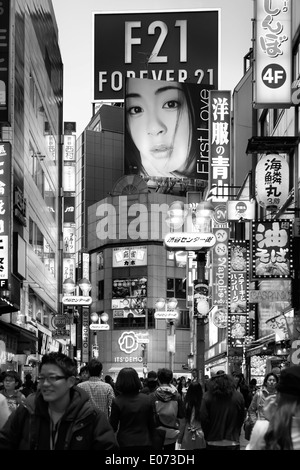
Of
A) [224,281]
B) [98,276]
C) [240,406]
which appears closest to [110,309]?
[98,276]

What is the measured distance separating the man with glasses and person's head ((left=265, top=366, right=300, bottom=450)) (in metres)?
1.14

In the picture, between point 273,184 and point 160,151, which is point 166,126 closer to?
point 160,151

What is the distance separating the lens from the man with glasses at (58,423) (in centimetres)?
595

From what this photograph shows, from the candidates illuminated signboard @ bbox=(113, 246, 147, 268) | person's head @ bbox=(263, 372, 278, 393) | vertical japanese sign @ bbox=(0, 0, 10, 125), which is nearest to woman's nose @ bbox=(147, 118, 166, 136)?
illuminated signboard @ bbox=(113, 246, 147, 268)

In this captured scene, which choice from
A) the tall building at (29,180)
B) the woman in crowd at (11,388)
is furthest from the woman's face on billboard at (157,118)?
the woman in crowd at (11,388)

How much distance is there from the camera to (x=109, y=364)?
315 ft

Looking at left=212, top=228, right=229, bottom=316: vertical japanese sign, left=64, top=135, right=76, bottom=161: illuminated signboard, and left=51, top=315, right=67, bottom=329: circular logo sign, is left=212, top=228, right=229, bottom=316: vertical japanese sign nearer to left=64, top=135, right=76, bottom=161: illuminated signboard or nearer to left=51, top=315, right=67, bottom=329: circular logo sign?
left=51, top=315, right=67, bottom=329: circular logo sign

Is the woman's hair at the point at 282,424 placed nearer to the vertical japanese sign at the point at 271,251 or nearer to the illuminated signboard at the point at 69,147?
the vertical japanese sign at the point at 271,251

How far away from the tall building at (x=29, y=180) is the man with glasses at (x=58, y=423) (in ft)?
62.6

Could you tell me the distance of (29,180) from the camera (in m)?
45.1

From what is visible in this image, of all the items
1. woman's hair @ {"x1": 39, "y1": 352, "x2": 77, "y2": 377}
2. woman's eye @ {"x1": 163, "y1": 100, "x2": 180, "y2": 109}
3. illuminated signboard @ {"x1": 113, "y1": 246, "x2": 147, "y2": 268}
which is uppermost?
woman's eye @ {"x1": 163, "y1": 100, "x2": 180, "y2": 109}

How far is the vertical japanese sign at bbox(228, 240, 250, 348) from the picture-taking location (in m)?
36.8

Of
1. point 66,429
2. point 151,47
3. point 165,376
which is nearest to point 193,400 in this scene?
point 165,376
